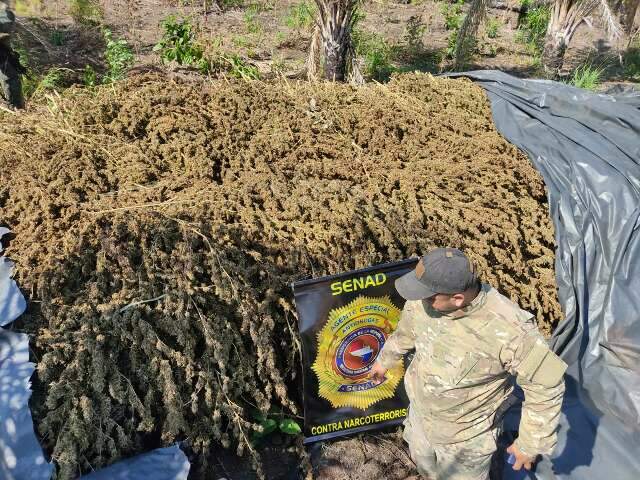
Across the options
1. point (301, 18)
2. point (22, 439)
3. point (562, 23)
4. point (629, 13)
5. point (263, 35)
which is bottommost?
point (22, 439)

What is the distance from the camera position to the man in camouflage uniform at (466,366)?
2.13m

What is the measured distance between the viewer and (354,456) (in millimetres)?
3096

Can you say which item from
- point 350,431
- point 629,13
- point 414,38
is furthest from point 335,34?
point 629,13

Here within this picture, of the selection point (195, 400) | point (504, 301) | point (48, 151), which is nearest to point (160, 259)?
point (195, 400)

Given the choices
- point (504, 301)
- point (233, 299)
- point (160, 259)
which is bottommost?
point (233, 299)

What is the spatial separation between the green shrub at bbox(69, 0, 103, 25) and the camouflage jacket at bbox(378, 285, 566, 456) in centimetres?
895

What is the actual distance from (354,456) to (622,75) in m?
10.9

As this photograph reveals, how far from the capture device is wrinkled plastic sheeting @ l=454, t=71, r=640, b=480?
3201mm

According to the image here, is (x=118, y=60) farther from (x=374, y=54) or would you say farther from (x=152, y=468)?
(x=152, y=468)

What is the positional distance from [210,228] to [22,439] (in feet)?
4.62

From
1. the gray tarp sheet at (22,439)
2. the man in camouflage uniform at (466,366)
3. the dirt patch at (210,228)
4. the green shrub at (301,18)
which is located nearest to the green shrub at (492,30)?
the green shrub at (301,18)

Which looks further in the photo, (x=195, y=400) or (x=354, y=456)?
(x=354, y=456)

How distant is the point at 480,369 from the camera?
229 centimetres

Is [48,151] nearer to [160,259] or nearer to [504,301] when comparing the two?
[160,259]
